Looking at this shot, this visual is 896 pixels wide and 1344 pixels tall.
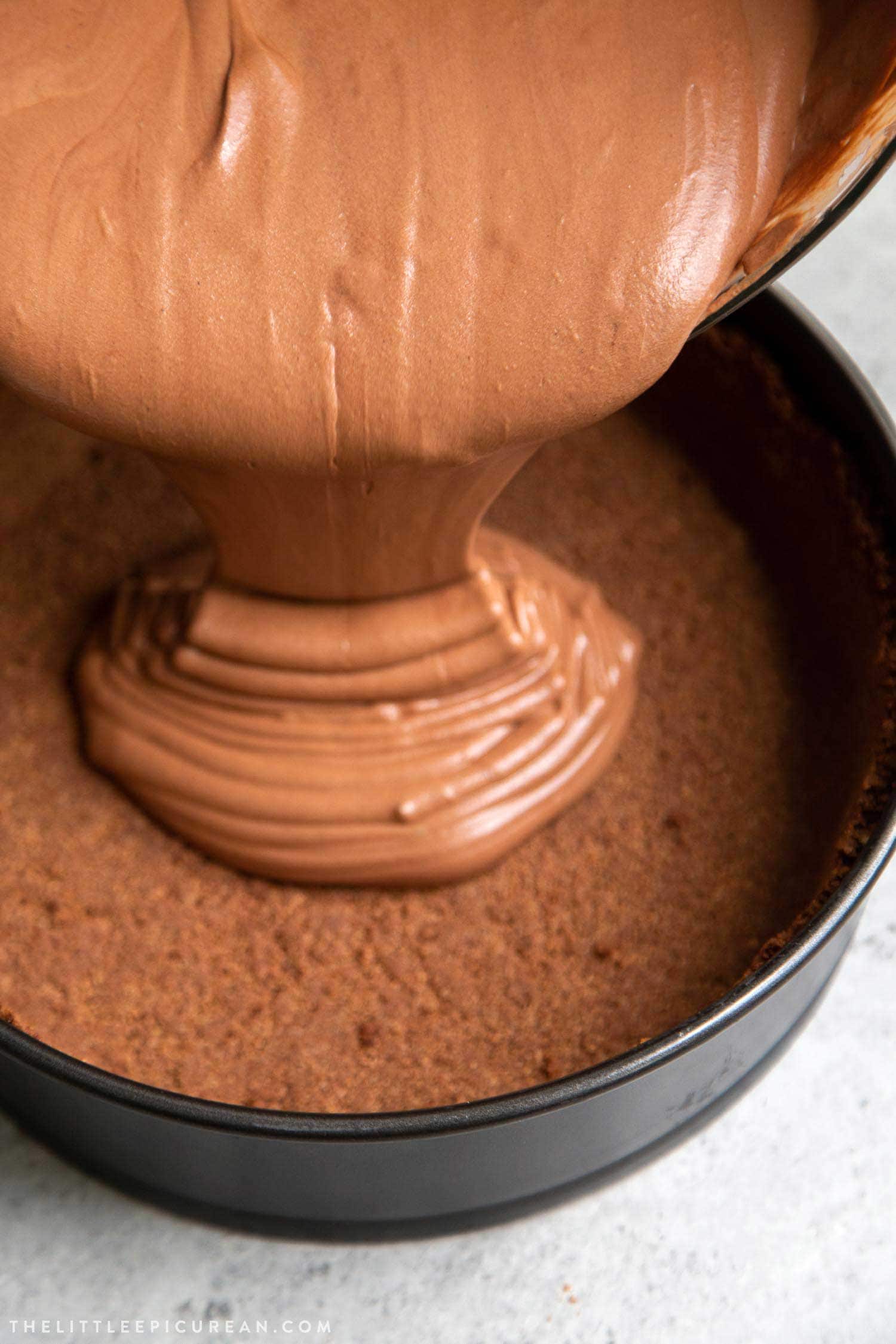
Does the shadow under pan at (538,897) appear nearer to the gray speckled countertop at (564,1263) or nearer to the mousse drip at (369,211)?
the gray speckled countertop at (564,1263)

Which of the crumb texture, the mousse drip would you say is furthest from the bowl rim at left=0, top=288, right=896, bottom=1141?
the mousse drip

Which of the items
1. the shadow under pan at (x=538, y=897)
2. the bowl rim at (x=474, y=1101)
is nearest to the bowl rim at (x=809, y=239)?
the shadow under pan at (x=538, y=897)

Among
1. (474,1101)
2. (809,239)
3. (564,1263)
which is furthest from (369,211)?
(564,1263)

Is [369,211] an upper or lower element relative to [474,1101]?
upper

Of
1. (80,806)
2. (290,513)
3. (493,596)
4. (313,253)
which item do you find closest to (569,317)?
(313,253)

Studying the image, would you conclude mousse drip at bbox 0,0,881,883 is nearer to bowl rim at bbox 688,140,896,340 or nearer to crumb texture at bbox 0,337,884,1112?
bowl rim at bbox 688,140,896,340

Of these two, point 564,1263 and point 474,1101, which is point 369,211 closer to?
point 474,1101

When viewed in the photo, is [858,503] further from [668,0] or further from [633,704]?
[668,0]

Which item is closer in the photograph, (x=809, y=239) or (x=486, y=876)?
(x=809, y=239)
